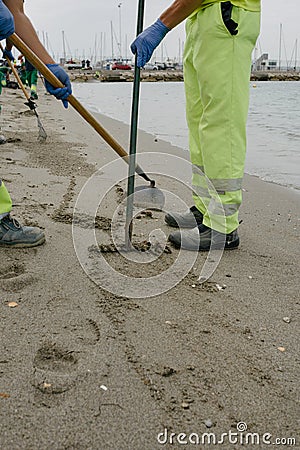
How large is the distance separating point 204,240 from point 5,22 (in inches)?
60.0

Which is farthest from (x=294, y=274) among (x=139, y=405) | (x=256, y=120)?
(x=256, y=120)

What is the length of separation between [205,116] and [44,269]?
3.90ft

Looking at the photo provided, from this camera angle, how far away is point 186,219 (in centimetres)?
319

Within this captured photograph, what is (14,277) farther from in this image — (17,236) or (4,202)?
(4,202)

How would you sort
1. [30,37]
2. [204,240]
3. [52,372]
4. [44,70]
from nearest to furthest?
[52,372] < [44,70] < [30,37] < [204,240]

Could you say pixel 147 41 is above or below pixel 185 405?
above

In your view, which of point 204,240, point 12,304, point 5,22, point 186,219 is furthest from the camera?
point 186,219

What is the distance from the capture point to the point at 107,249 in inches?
105

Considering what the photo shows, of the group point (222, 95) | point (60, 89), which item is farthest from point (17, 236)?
point (222, 95)

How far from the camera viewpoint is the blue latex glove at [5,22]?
2.19 meters

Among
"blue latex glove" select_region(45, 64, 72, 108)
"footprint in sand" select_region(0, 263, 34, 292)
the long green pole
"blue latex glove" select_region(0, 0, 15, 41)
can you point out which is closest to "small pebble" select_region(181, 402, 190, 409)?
"footprint in sand" select_region(0, 263, 34, 292)

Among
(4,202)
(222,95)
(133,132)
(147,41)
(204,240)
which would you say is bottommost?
(204,240)

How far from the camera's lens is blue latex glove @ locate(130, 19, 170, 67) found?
2.60 metres

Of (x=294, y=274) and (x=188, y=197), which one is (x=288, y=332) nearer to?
(x=294, y=274)
